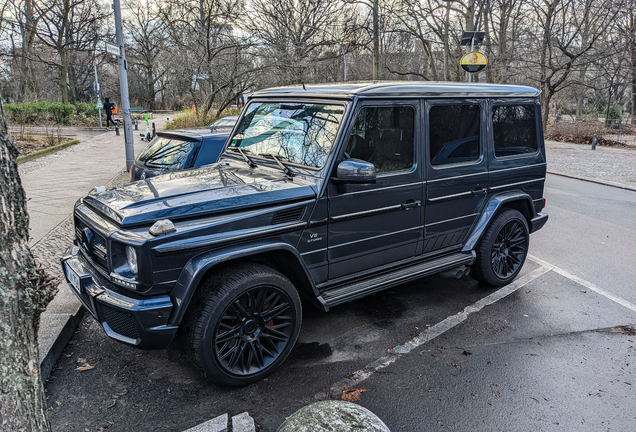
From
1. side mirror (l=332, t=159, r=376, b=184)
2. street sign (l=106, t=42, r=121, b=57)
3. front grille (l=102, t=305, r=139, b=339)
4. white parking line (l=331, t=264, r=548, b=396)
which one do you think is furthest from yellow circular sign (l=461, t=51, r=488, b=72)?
front grille (l=102, t=305, r=139, b=339)

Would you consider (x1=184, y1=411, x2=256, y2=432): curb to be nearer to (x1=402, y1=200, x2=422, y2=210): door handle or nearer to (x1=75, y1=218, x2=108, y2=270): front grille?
(x1=75, y1=218, x2=108, y2=270): front grille

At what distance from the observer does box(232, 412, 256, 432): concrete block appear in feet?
9.87

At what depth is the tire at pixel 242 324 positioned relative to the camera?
3166 mm

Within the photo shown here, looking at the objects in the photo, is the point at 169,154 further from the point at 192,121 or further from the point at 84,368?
the point at 192,121

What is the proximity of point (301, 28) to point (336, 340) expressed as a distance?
22200 millimetres

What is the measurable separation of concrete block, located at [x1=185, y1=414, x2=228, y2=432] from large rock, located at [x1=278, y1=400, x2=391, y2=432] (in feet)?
2.16

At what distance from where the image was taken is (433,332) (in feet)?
14.2

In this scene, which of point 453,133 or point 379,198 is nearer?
point 379,198

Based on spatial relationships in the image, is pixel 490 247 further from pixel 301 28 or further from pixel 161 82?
pixel 161 82

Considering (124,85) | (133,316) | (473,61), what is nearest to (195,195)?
(133,316)

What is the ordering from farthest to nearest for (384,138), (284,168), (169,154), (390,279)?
(169,154), (390,279), (384,138), (284,168)

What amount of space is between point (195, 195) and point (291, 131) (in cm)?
112

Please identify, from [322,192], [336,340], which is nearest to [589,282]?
[336,340]

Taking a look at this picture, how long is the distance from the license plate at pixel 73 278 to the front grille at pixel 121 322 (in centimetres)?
42
